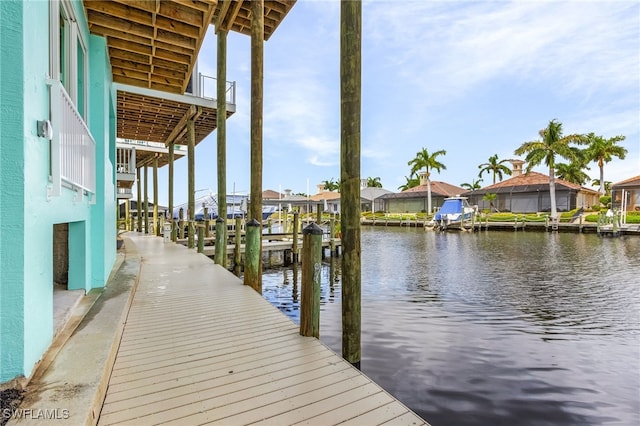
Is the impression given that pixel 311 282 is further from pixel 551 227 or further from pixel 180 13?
pixel 551 227

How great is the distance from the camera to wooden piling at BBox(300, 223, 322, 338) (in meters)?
4.20

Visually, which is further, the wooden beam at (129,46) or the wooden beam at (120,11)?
the wooden beam at (129,46)

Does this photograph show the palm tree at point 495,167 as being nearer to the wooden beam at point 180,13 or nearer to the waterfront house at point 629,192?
the waterfront house at point 629,192

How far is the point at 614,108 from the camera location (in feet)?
155

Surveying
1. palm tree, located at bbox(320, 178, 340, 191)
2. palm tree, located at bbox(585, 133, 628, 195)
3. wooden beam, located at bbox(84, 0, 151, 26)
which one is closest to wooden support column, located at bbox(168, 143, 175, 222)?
wooden beam, located at bbox(84, 0, 151, 26)

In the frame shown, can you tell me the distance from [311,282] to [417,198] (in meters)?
51.7

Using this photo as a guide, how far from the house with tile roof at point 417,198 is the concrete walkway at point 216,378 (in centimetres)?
5056

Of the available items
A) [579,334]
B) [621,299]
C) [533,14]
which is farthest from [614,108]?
[579,334]

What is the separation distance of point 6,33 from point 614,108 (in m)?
63.0

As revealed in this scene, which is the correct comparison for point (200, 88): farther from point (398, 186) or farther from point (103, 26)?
point (398, 186)

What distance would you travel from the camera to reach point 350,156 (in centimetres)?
420

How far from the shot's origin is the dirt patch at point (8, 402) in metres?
2.04

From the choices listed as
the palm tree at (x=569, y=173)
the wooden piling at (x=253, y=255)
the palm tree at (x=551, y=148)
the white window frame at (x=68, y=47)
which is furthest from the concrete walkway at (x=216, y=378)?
the palm tree at (x=569, y=173)
